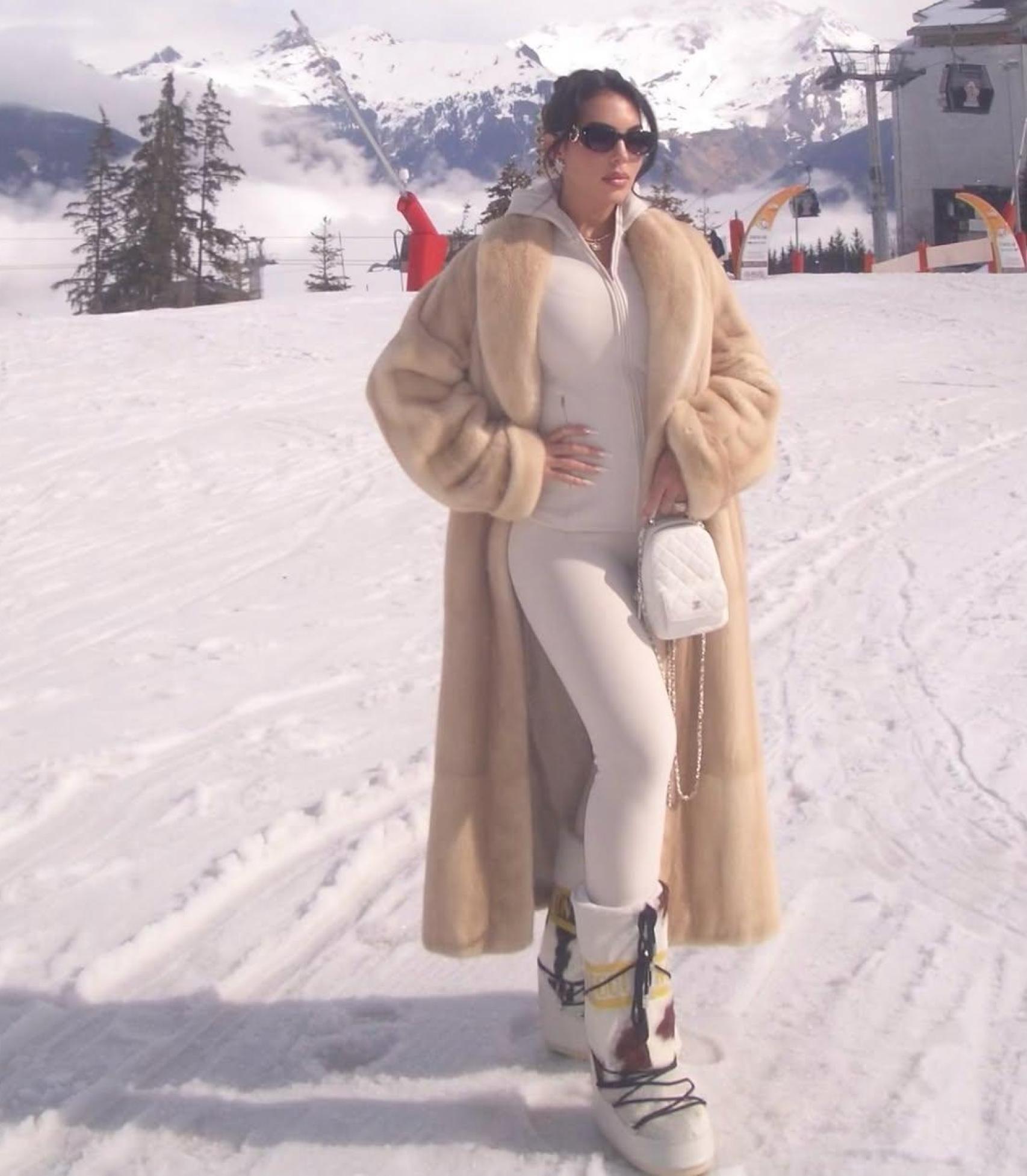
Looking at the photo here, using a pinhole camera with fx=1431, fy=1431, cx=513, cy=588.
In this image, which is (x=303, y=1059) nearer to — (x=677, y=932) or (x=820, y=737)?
(x=677, y=932)

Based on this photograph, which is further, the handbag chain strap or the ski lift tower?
the ski lift tower

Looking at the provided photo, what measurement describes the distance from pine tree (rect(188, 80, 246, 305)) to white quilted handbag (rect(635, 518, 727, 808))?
4780cm

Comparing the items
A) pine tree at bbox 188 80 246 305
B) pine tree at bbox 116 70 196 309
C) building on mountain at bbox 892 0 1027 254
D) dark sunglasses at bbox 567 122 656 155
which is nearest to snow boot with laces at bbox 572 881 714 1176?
dark sunglasses at bbox 567 122 656 155

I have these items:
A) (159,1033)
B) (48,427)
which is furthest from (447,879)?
(48,427)

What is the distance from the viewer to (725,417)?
2.72m

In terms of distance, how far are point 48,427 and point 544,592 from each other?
30.2 feet

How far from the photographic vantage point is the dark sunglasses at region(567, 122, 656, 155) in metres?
2.66

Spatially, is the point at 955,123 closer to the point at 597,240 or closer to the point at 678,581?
the point at 597,240

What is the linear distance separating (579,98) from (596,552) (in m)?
0.86

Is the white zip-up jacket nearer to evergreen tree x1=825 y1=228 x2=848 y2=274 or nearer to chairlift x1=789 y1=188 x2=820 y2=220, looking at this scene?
chairlift x1=789 y1=188 x2=820 y2=220

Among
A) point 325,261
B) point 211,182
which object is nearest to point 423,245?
point 211,182

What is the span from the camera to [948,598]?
667 cm

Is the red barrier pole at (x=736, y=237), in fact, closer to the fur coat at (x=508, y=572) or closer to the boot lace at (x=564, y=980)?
the fur coat at (x=508, y=572)

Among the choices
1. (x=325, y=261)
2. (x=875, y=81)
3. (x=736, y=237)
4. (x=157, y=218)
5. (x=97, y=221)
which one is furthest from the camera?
(x=325, y=261)
